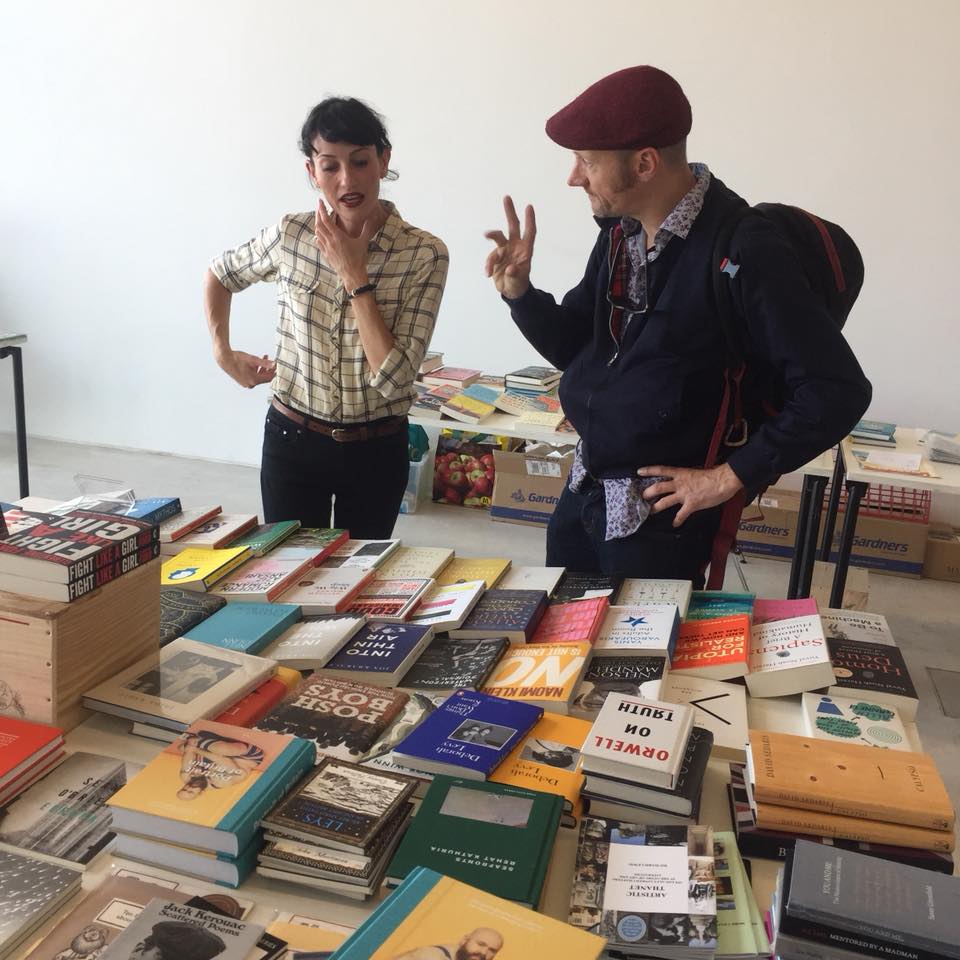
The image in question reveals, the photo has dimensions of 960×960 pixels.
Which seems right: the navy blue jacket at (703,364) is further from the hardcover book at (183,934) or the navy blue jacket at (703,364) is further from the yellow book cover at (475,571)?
the hardcover book at (183,934)

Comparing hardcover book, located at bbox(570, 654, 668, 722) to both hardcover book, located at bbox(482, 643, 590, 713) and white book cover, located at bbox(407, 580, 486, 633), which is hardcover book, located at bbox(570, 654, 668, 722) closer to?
hardcover book, located at bbox(482, 643, 590, 713)

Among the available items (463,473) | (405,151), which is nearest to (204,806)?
(463,473)

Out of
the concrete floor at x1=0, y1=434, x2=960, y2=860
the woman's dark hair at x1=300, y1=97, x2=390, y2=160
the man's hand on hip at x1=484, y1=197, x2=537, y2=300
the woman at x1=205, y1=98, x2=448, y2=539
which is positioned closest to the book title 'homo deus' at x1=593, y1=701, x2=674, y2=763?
the man's hand on hip at x1=484, y1=197, x2=537, y2=300

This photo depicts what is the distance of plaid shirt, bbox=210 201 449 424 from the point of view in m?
2.33

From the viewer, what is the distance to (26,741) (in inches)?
52.5

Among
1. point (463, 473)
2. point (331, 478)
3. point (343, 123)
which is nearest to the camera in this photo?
point (343, 123)

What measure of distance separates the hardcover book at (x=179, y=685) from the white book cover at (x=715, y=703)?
64cm

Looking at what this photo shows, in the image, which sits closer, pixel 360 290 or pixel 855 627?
pixel 855 627

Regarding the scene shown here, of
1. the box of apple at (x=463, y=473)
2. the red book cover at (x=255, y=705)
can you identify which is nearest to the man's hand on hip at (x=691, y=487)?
the red book cover at (x=255, y=705)

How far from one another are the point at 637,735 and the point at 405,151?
399 cm

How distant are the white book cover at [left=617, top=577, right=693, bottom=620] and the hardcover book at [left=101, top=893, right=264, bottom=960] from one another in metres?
1.00

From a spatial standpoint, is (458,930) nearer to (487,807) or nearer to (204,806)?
(487,807)

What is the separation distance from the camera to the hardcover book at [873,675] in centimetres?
159

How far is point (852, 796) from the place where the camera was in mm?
1212
